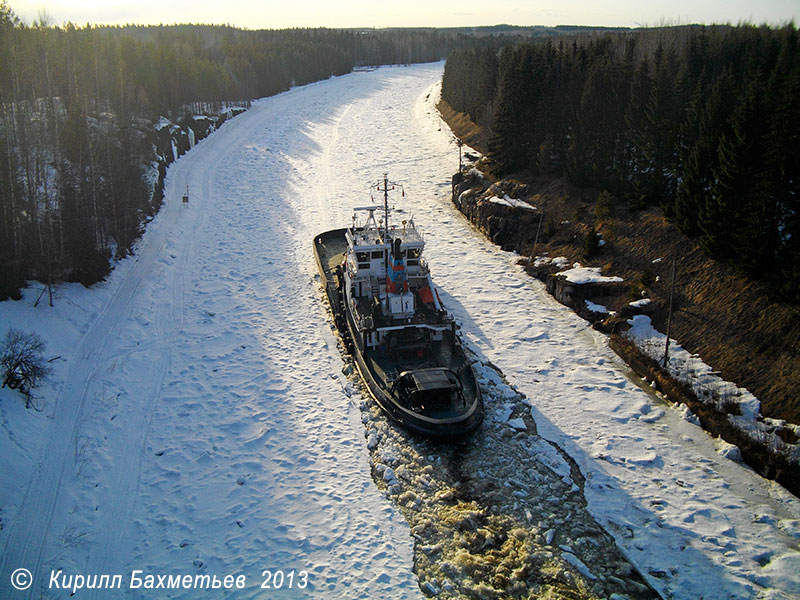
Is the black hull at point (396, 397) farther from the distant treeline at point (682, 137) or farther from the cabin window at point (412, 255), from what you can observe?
the distant treeline at point (682, 137)

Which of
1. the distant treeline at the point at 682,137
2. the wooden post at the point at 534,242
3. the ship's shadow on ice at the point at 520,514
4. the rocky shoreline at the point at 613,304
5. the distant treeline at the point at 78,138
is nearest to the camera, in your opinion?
the ship's shadow on ice at the point at 520,514

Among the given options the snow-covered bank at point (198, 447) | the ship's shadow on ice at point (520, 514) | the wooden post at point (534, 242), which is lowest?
the ship's shadow on ice at point (520, 514)

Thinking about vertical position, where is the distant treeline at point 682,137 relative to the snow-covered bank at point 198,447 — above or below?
above

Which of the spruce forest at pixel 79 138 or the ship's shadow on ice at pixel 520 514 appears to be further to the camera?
the spruce forest at pixel 79 138

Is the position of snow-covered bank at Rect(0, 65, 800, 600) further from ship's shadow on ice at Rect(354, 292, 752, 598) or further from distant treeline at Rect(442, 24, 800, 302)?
distant treeline at Rect(442, 24, 800, 302)

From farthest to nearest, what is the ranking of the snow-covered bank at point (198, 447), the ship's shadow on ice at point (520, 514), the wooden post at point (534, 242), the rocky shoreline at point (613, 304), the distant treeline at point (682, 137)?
the wooden post at point (534, 242), the distant treeline at point (682, 137), the rocky shoreline at point (613, 304), the snow-covered bank at point (198, 447), the ship's shadow on ice at point (520, 514)

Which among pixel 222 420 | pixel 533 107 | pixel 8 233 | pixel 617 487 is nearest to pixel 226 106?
pixel 533 107

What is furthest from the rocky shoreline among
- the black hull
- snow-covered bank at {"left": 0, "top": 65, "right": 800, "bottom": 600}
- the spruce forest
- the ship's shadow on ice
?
the spruce forest

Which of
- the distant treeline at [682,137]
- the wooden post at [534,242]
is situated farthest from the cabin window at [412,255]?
the distant treeline at [682,137]
